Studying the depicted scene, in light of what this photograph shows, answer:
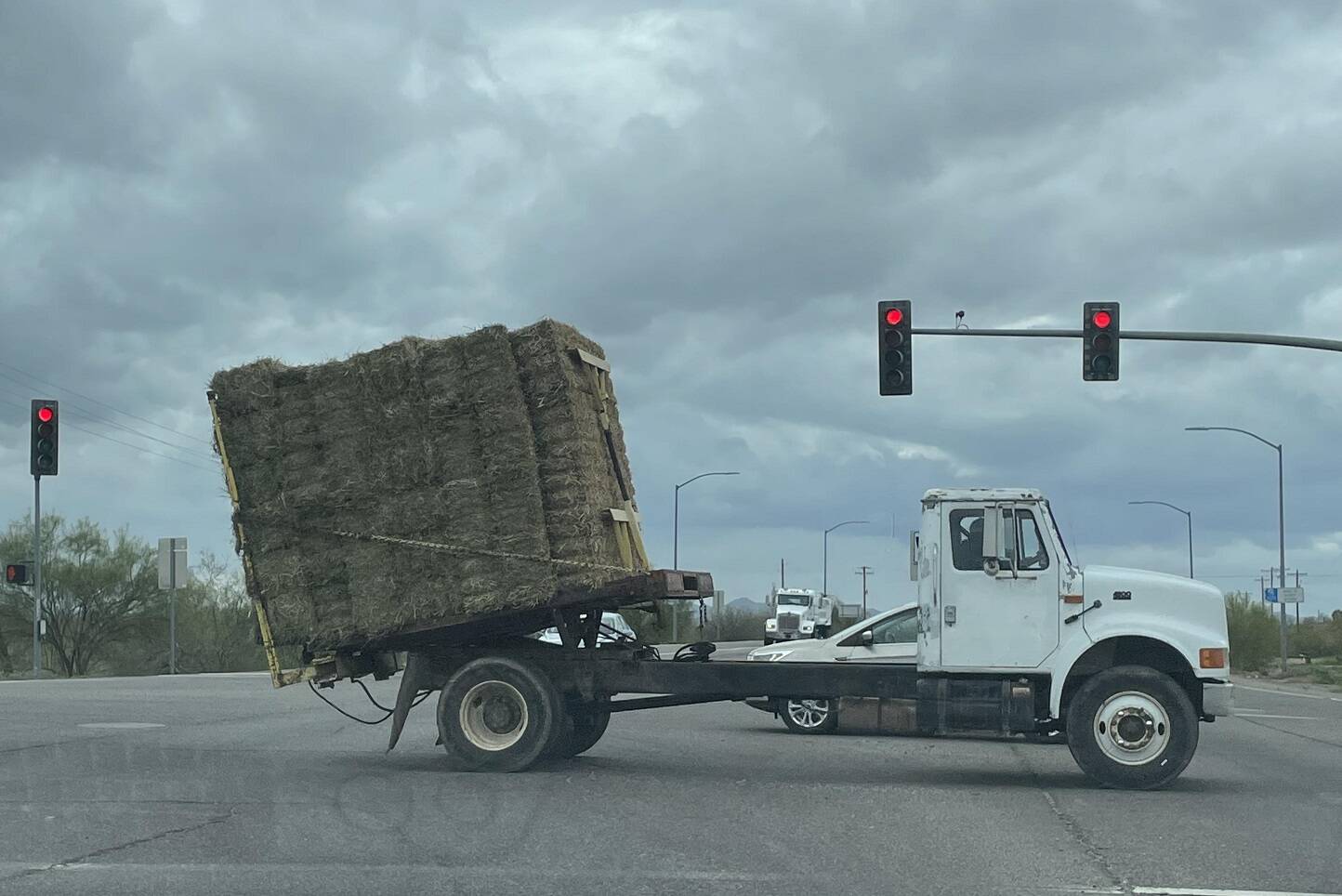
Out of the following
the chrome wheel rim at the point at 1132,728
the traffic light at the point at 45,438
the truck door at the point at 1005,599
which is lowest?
the chrome wheel rim at the point at 1132,728

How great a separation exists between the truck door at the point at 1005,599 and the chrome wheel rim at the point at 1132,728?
0.73 meters

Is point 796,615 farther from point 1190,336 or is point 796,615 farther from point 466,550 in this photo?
point 466,550

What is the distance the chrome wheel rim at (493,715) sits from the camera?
1394cm

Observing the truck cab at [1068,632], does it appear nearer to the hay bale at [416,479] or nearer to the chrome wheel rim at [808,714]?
the hay bale at [416,479]

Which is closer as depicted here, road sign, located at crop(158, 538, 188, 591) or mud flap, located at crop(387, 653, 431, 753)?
mud flap, located at crop(387, 653, 431, 753)

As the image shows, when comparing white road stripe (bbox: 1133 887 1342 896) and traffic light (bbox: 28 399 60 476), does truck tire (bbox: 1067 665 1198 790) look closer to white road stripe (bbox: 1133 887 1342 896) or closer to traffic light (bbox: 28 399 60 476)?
white road stripe (bbox: 1133 887 1342 896)

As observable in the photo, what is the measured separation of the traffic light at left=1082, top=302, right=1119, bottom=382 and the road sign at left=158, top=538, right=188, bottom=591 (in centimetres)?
2473

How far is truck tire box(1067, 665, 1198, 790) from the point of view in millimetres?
12914

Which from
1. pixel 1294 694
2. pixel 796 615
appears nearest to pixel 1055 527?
pixel 1294 694

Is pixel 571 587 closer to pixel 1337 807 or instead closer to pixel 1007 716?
pixel 1007 716

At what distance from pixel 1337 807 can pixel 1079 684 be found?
2.30m

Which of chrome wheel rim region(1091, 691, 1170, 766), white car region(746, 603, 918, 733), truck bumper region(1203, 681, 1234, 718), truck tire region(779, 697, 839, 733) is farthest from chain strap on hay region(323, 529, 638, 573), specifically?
truck bumper region(1203, 681, 1234, 718)

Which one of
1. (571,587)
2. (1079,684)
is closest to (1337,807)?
(1079,684)

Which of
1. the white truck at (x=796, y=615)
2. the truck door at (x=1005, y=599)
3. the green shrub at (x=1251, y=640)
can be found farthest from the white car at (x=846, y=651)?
the white truck at (x=796, y=615)
